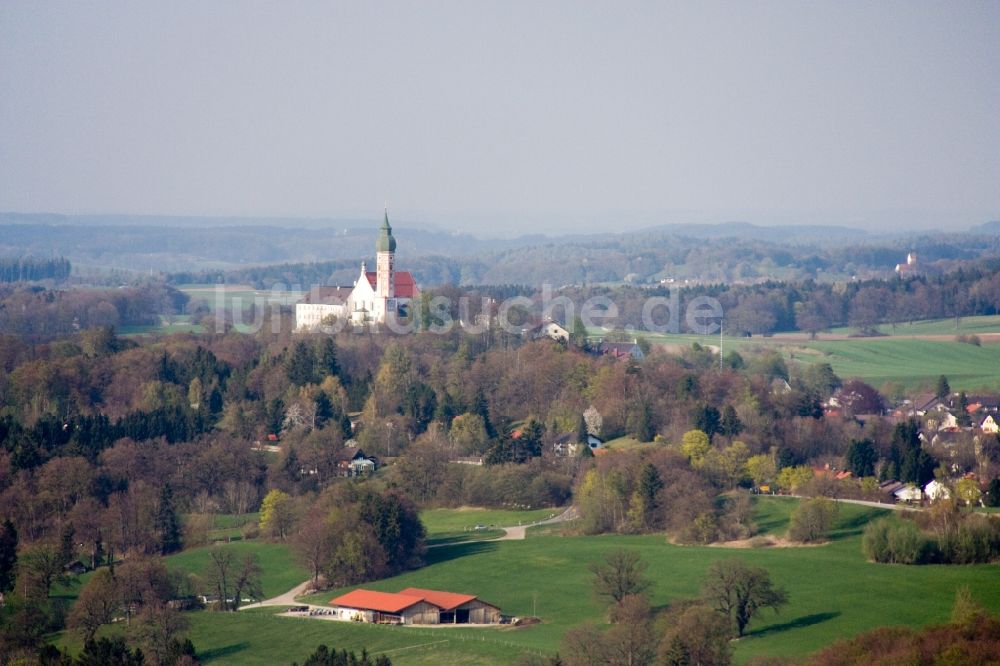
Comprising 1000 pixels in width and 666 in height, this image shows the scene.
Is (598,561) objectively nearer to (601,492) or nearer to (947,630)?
(601,492)

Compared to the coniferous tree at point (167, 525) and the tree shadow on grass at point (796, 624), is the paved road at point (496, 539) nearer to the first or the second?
the coniferous tree at point (167, 525)

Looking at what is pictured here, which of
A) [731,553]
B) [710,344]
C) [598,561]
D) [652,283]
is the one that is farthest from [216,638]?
[652,283]

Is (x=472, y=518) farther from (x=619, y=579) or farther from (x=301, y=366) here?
(x=301, y=366)

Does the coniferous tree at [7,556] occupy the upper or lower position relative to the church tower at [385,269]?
lower

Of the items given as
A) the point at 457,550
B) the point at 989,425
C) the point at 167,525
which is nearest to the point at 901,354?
the point at 989,425

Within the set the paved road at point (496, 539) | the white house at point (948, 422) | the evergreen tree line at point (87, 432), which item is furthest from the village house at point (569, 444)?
the white house at point (948, 422)

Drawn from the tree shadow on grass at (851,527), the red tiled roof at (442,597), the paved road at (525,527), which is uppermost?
the tree shadow on grass at (851,527)

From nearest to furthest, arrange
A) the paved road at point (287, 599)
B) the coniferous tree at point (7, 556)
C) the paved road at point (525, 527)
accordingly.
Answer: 1. the paved road at point (287, 599)
2. the coniferous tree at point (7, 556)
3. the paved road at point (525, 527)
